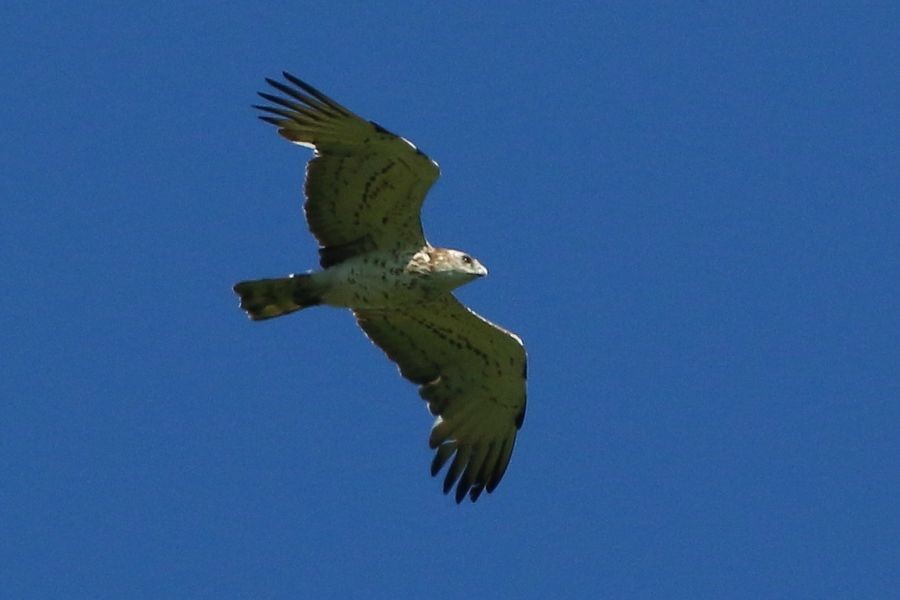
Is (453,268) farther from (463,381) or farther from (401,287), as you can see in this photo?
(463,381)

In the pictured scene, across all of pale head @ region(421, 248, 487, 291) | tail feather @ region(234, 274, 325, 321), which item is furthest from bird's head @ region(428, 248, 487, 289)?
tail feather @ region(234, 274, 325, 321)

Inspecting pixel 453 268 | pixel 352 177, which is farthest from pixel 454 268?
pixel 352 177

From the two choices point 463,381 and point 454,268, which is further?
point 463,381

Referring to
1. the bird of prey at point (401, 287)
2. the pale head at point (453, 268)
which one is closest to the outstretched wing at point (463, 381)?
the bird of prey at point (401, 287)

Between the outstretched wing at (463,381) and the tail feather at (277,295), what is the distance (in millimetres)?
1163

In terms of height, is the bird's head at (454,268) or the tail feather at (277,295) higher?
the bird's head at (454,268)

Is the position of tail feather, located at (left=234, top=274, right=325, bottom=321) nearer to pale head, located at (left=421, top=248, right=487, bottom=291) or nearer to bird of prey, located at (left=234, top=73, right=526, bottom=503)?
bird of prey, located at (left=234, top=73, right=526, bottom=503)

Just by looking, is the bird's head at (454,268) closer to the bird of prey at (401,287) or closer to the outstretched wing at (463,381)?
the bird of prey at (401,287)

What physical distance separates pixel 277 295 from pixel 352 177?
1.27 m

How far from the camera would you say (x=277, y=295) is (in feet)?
57.7

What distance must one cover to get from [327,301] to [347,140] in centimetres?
153

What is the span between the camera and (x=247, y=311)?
17500mm

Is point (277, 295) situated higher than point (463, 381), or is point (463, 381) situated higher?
point (463, 381)

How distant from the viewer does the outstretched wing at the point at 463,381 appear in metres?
18.6
